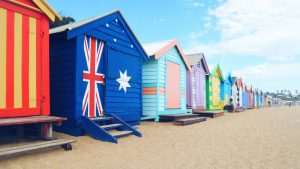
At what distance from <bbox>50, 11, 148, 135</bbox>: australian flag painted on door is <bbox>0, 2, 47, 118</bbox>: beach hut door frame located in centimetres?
108

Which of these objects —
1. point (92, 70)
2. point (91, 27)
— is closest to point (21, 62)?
point (92, 70)

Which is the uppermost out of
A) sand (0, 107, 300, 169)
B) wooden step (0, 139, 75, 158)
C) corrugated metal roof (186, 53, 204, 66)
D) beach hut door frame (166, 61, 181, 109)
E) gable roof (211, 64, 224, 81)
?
corrugated metal roof (186, 53, 204, 66)

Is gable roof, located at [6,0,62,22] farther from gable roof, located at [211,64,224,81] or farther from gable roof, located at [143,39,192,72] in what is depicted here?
gable roof, located at [211,64,224,81]

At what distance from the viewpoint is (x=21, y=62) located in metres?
5.96

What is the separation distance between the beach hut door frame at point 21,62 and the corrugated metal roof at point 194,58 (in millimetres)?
12417

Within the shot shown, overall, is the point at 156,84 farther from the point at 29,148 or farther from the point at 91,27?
the point at 29,148

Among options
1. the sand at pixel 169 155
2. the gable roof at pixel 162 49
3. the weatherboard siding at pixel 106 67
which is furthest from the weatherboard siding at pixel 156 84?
the sand at pixel 169 155

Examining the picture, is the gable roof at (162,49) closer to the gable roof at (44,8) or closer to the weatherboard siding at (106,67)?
the weatherboard siding at (106,67)

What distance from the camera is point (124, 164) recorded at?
5.02 metres

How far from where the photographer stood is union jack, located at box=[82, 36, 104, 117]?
775 cm

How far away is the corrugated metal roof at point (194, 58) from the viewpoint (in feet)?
57.7

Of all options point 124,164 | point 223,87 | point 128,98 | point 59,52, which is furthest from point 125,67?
point 223,87

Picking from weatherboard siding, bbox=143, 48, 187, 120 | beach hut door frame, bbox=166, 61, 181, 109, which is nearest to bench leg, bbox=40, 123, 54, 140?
weatherboard siding, bbox=143, 48, 187, 120

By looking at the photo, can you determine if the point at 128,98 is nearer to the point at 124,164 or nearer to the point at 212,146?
the point at 212,146
